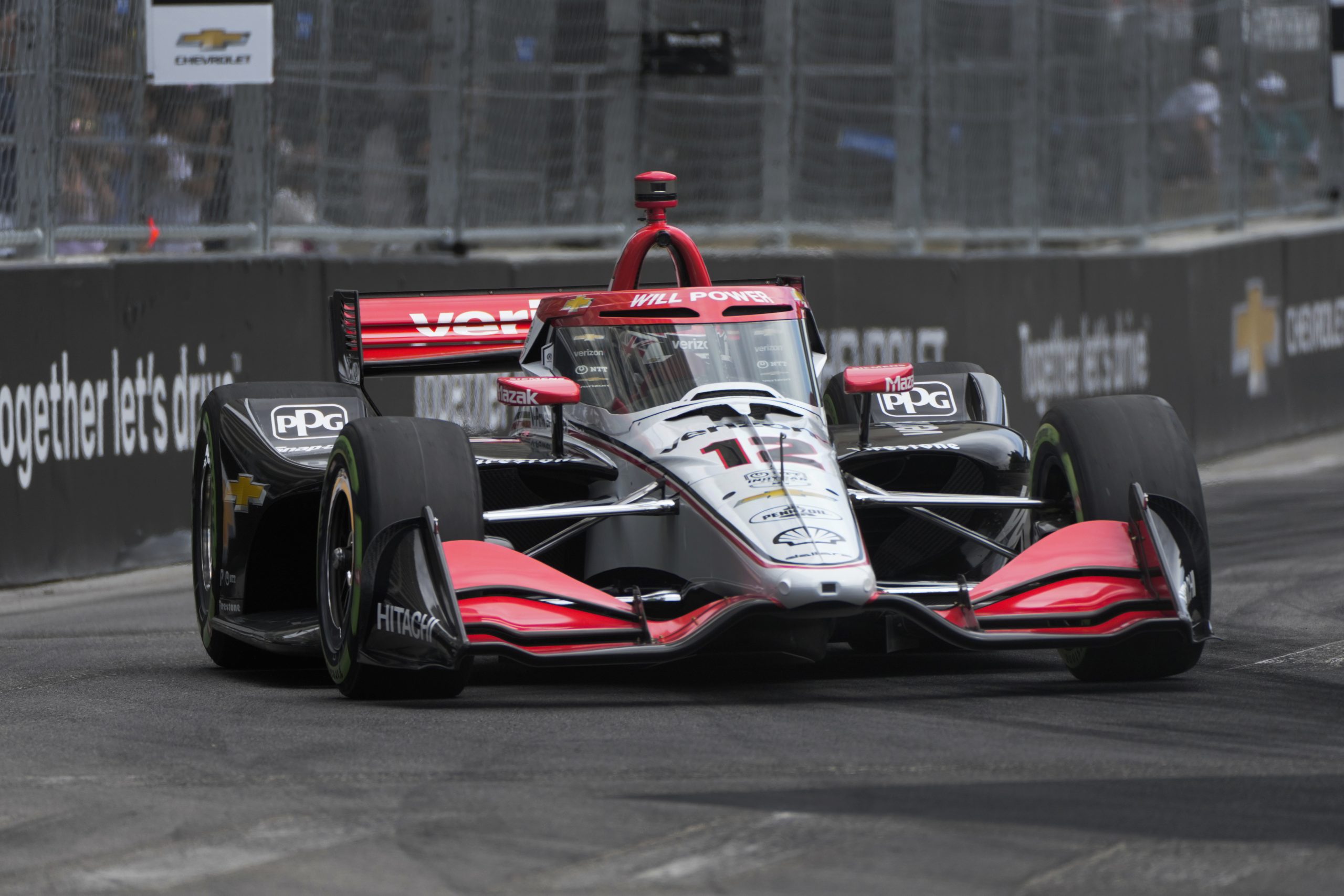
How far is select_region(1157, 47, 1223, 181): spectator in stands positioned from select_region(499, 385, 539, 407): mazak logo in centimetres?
1118

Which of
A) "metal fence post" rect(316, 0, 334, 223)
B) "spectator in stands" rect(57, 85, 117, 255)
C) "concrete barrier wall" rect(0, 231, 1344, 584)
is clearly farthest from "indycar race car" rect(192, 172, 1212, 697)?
"metal fence post" rect(316, 0, 334, 223)

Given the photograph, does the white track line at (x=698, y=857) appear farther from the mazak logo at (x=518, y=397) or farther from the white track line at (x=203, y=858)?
the mazak logo at (x=518, y=397)

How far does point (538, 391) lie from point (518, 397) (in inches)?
3.8

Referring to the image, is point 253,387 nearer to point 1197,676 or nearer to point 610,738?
point 610,738

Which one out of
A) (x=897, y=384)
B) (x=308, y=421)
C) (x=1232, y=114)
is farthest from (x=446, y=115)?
(x=1232, y=114)

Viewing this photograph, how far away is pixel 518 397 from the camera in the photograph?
6969 mm

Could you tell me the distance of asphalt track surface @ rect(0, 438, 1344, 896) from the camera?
4.25 metres

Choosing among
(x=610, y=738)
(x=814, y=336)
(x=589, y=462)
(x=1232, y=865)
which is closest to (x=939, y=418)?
(x=814, y=336)

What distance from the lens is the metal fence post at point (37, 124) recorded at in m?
10.2

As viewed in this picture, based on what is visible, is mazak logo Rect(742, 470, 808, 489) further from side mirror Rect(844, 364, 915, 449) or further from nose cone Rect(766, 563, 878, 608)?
side mirror Rect(844, 364, 915, 449)

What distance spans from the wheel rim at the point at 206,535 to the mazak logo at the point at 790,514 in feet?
7.93

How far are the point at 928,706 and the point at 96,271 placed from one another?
5.58m

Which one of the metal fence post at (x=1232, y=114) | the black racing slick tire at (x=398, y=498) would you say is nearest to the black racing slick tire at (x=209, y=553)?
the black racing slick tire at (x=398, y=498)

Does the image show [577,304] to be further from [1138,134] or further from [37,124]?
[1138,134]
